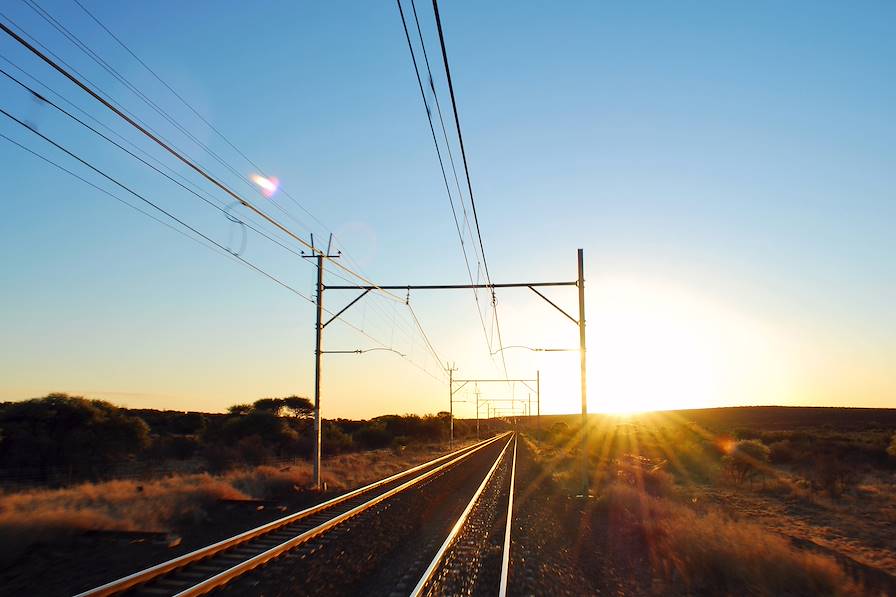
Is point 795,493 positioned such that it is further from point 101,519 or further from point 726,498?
point 101,519

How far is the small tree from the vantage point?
38.3m

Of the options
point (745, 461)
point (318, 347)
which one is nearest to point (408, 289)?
point (318, 347)

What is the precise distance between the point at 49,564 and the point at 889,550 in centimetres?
2142

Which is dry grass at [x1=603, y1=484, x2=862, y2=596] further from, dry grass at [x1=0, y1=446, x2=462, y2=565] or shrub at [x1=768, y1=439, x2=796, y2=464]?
shrub at [x1=768, y1=439, x2=796, y2=464]

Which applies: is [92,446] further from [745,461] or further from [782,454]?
[782,454]

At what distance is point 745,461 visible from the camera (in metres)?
40.1

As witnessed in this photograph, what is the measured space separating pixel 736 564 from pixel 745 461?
3226cm

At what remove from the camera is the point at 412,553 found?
475 inches

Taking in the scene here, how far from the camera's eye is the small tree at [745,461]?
38.3 m

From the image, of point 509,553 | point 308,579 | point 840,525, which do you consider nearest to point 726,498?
point 840,525

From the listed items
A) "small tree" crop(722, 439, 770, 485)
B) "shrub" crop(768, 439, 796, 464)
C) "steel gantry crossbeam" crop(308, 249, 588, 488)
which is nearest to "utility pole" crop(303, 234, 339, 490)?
"steel gantry crossbeam" crop(308, 249, 588, 488)

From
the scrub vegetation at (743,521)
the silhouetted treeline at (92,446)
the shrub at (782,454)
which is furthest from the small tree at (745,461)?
the silhouetted treeline at (92,446)

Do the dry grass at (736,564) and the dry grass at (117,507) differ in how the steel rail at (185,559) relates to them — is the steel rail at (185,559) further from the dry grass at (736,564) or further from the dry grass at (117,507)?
the dry grass at (736,564)

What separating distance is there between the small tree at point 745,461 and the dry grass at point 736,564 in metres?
26.2
